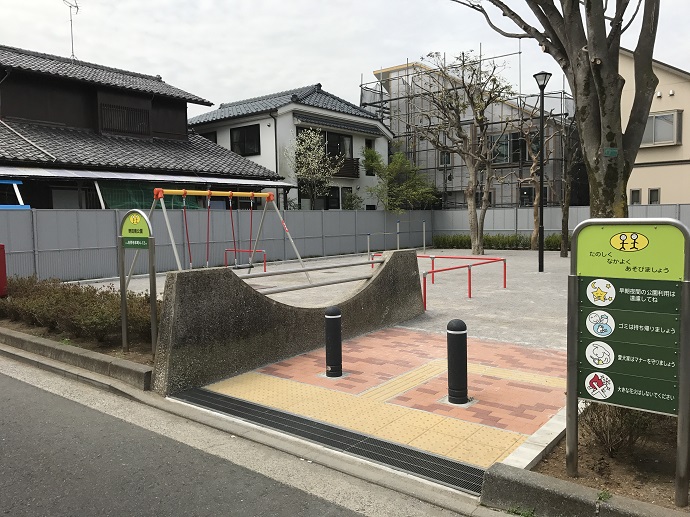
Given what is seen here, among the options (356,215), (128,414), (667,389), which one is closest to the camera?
(667,389)

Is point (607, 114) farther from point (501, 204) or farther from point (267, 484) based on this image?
point (501, 204)

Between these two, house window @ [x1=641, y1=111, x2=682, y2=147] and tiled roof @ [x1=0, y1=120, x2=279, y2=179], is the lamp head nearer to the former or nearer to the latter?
house window @ [x1=641, y1=111, x2=682, y2=147]

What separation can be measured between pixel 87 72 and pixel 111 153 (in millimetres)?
5312

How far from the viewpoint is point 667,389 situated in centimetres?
332

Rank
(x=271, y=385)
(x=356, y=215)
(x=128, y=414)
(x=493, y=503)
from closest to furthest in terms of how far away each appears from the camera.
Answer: (x=493, y=503)
(x=128, y=414)
(x=271, y=385)
(x=356, y=215)

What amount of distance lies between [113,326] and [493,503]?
206 inches

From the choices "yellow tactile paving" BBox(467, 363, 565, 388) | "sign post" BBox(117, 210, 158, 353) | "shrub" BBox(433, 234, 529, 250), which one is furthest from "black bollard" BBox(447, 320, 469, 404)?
"shrub" BBox(433, 234, 529, 250)

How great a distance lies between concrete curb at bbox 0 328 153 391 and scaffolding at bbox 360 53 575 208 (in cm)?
2624

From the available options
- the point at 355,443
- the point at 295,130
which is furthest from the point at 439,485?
the point at 295,130

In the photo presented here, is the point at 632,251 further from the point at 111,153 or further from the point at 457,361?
the point at 111,153

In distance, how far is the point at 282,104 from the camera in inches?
1105

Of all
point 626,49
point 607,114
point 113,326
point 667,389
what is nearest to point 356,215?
point 626,49

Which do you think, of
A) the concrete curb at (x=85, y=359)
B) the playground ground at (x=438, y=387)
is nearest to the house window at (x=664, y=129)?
the playground ground at (x=438, y=387)

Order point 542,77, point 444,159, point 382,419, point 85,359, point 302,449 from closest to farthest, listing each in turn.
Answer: point 302,449 → point 382,419 → point 85,359 → point 542,77 → point 444,159
